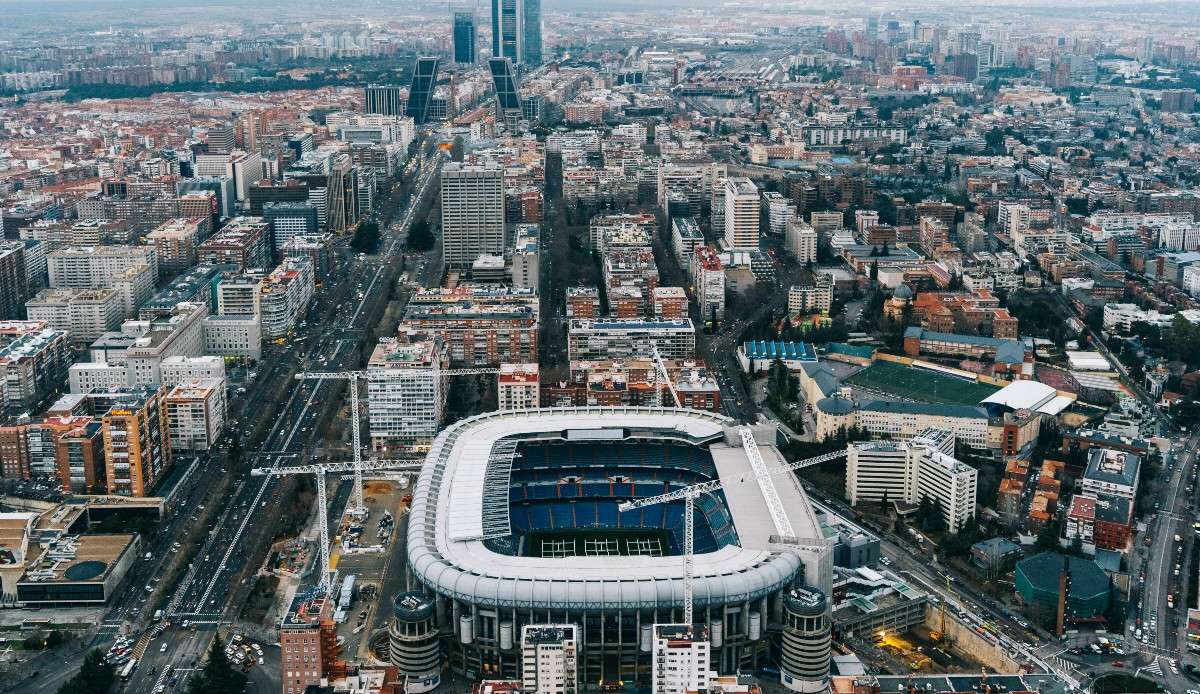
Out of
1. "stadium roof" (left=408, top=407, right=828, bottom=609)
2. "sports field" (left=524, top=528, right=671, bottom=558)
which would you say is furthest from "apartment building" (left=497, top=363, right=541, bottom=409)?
"sports field" (left=524, top=528, right=671, bottom=558)

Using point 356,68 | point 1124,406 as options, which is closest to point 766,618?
point 1124,406

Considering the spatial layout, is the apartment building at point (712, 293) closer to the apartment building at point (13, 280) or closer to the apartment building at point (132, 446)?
the apartment building at point (132, 446)

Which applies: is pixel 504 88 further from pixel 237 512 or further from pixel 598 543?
pixel 598 543

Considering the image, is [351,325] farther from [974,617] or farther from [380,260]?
[974,617]

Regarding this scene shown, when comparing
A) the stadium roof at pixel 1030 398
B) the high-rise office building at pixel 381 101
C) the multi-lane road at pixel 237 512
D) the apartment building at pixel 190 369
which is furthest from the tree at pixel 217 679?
the high-rise office building at pixel 381 101

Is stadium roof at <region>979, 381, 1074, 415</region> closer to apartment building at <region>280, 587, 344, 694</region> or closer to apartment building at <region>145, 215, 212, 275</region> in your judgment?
apartment building at <region>280, 587, 344, 694</region>

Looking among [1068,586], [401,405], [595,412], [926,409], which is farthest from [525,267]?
[1068,586]

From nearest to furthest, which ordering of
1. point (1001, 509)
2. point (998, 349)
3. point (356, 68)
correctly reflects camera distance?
point (1001, 509) < point (998, 349) < point (356, 68)
